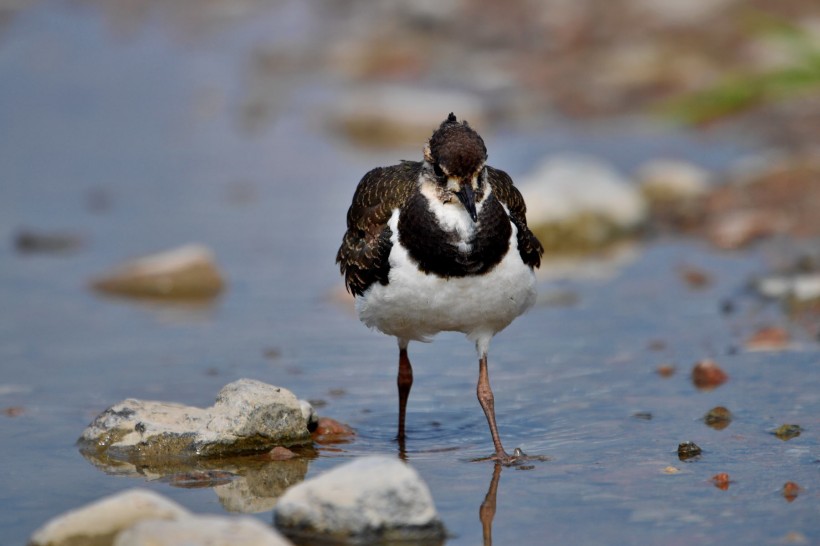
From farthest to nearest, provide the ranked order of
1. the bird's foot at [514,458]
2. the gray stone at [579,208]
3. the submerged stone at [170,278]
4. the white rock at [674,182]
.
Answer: the white rock at [674,182] < the gray stone at [579,208] < the submerged stone at [170,278] < the bird's foot at [514,458]

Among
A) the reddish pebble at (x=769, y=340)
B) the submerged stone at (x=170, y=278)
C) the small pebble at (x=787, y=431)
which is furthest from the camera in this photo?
the submerged stone at (x=170, y=278)

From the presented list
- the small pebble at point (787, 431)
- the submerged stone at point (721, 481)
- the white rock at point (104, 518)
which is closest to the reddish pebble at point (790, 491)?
the submerged stone at point (721, 481)

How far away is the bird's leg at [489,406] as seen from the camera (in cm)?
738

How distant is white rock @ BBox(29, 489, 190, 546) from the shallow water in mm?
490

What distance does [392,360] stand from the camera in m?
9.68

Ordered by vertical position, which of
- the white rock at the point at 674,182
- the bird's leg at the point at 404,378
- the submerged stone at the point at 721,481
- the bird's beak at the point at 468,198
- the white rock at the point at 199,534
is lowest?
the white rock at the point at 199,534

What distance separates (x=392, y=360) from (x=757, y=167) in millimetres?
5756

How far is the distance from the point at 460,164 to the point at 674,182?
6.81 m

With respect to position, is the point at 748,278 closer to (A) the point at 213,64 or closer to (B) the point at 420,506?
(B) the point at 420,506

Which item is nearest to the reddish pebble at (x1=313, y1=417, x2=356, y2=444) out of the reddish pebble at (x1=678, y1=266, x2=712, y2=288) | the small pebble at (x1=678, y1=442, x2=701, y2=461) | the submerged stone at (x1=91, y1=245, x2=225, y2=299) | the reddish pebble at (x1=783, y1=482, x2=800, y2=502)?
the small pebble at (x1=678, y1=442, x2=701, y2=461)

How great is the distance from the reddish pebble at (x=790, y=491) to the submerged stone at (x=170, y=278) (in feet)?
19.7

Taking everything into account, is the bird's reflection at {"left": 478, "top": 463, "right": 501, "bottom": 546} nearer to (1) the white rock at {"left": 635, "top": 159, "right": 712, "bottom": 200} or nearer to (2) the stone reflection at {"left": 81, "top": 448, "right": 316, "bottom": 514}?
(2) the stone reflection at {"left": 81, "top": 448, "right": 316, "bottom": 514}

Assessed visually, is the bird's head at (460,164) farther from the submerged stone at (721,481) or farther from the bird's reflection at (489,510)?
the submerged stone at (721,481)

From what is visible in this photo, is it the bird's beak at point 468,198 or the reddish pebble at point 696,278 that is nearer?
the bird's beak at point 468,198
